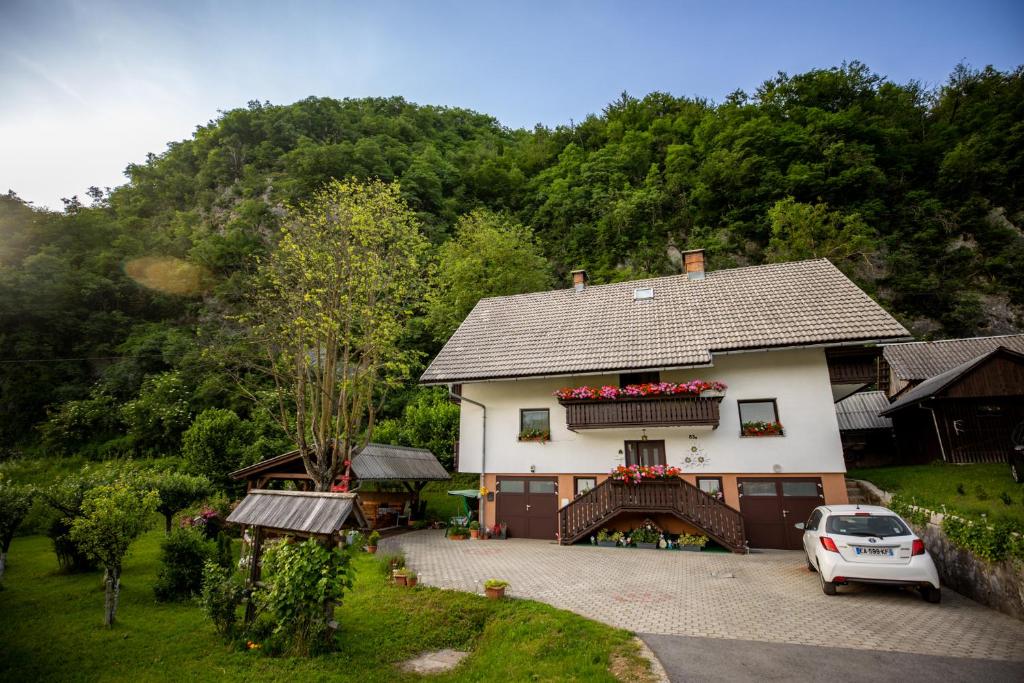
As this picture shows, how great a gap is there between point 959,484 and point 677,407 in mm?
7682

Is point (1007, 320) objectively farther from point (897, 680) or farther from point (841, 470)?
point (897, 680)

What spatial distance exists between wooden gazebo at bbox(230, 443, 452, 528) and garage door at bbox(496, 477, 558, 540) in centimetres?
421

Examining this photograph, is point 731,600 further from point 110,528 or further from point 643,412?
point 110,528

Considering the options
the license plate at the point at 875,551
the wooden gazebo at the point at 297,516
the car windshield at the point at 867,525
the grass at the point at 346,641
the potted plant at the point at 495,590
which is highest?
the wooden gazebo at the point at 297,516

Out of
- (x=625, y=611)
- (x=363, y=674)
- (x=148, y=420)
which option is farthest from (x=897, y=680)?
(x=148, y=420)

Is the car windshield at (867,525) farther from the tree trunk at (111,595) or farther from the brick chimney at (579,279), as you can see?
the brick chimney at (579,279)

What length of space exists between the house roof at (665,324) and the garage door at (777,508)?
440 cm

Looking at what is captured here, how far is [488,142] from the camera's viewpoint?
2179 inches

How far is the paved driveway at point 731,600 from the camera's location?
6.49 meters

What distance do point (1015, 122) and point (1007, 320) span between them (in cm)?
2069

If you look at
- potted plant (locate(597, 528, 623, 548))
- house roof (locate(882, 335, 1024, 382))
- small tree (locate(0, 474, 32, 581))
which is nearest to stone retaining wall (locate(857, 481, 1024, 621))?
potted plant (locate(597, 528, 623, 548))

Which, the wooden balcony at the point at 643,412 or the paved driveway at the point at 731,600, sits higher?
the wooden balcony at the point at 643,412

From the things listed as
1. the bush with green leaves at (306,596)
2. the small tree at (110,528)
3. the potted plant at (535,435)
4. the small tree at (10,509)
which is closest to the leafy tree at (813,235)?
the potted plant at (535,435)

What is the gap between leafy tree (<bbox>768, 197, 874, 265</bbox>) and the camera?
30953mm
